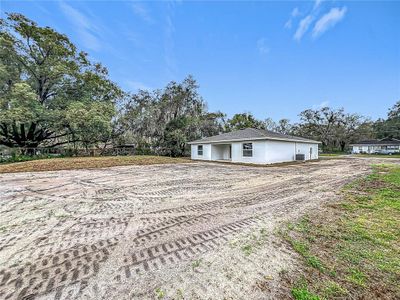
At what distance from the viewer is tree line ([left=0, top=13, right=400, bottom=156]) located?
15156 millimetres

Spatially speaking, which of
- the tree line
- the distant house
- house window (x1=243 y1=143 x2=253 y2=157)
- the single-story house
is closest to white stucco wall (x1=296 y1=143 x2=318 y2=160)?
the single-story house

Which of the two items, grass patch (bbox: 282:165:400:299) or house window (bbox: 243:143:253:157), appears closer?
grass patch (bbox: 282:165:400:299)

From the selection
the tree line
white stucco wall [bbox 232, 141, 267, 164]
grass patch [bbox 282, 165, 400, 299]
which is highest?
the tree line

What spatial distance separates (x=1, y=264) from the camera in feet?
7.13

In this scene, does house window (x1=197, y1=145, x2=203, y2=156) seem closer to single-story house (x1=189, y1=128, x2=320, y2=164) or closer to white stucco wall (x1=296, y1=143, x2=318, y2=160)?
single-story house (x1=189, y1=128, x2=320, y2=164)

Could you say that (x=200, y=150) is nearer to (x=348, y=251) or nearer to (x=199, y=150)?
(x=199, y=150)

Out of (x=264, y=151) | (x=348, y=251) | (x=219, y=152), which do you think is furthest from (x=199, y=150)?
(x=348, y=251)

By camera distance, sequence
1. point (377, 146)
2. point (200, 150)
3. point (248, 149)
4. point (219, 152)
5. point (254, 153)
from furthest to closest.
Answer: point (377, 146), point (200, 150), point (219, 152), point (248, 149), point (254, 153)

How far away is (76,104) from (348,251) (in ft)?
65.6

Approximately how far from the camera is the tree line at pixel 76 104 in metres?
15.2

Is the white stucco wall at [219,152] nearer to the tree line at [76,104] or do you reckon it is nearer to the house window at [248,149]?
the house window at [248,149]

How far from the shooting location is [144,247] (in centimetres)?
259

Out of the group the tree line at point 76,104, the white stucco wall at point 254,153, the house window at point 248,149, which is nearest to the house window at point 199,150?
the tree line at point 76,104

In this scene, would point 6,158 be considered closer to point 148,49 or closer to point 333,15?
point 148,49
